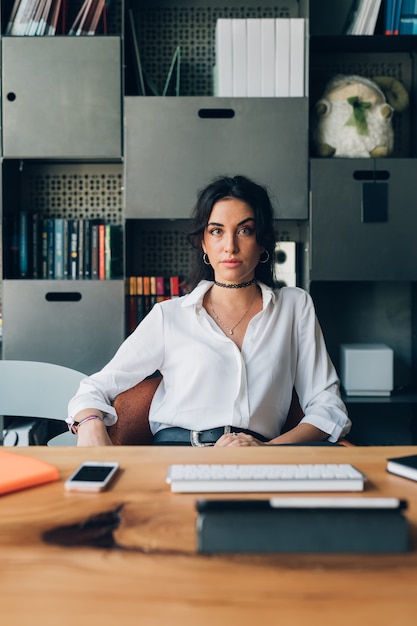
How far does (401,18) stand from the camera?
8.50 ft

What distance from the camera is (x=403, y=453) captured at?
1.18 m

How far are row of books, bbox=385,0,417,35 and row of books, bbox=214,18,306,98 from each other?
36 cm

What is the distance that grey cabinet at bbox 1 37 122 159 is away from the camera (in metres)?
2.52

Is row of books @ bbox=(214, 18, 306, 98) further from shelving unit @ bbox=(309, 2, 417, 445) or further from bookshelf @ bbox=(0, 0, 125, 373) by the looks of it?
bookshelf @ bbox=(0, 0, 125, 373)

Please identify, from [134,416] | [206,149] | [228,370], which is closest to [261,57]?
[206,149]

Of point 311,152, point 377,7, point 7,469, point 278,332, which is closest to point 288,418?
point 278,332

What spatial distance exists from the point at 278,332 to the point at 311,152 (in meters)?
1.10

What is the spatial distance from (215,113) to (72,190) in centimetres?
75

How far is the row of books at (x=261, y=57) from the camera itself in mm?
2512

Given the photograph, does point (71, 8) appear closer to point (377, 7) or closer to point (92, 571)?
point (377, 7)

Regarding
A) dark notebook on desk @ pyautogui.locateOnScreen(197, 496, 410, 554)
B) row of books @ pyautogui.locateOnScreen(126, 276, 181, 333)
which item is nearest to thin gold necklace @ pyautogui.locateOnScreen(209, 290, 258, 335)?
row of books @ pyautogui.locateOnScreen(126, 276, 181, 333)

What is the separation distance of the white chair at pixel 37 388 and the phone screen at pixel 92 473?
93 centimetres

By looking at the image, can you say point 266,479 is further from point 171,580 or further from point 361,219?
point 361,219

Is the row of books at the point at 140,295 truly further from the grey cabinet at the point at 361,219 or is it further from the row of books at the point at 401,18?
the row of books at the point at 401,18
